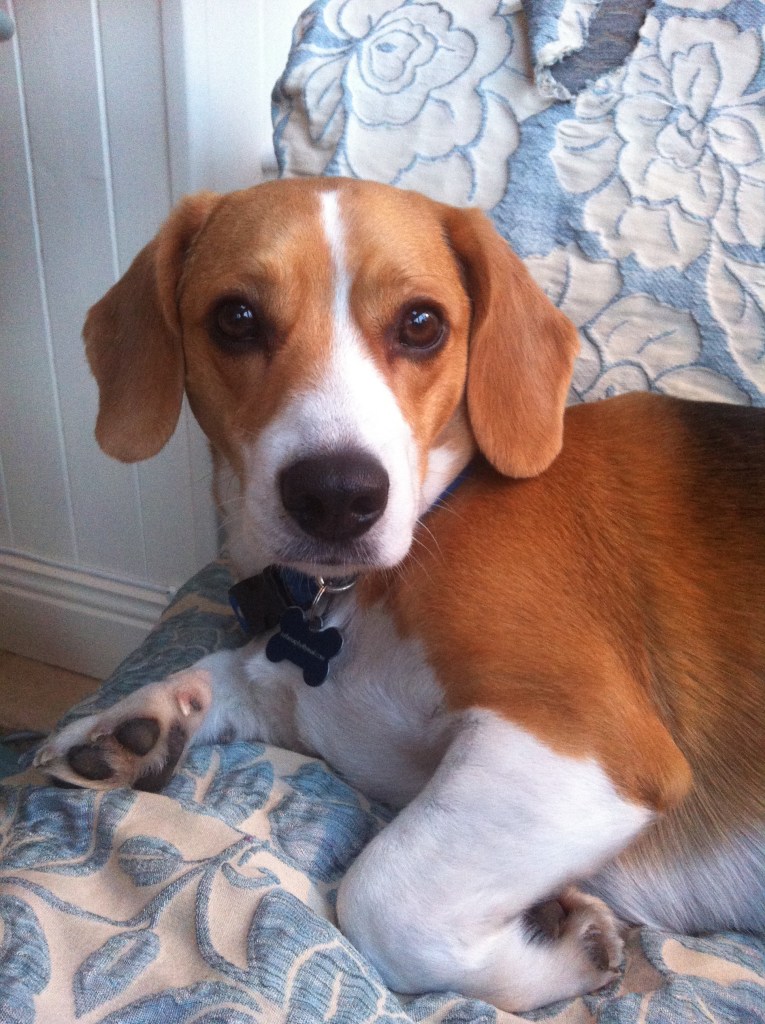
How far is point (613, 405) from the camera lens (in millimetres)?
1461

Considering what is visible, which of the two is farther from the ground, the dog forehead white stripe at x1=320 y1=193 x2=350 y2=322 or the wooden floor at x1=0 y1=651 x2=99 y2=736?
the dog forehead white stripe at x1=320 y1=193 x2=350 y2=322

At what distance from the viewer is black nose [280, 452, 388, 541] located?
1.03 meters

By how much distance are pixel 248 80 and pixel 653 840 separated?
2.25m

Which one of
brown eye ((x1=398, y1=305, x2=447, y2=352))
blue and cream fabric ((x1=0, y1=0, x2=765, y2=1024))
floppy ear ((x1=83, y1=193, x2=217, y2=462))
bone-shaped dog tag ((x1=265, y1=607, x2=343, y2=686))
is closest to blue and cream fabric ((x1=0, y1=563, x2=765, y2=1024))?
blue and cream fabric ((x1=0, y1=0, x2=765, y2=1024))

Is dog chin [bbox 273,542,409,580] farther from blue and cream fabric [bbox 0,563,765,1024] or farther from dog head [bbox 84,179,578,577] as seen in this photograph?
blue and cream fabric [bbox 0,563,765,1024]

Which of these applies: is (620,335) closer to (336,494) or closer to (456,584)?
(456,584)

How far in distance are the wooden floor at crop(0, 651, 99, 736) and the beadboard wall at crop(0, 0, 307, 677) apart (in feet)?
0.28

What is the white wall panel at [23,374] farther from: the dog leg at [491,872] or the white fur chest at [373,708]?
the dog leg at [491,872]

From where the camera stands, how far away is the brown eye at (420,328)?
4.19 feet

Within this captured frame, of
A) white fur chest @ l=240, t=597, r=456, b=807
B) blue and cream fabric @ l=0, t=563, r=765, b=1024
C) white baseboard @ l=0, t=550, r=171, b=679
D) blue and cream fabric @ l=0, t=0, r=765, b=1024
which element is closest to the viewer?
blue and cream fabric @ l=0, t=563, r=765, b=1024

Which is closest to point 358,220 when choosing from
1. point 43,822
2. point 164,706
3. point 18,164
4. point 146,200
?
point 164,706

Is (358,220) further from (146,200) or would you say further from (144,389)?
(146,200)

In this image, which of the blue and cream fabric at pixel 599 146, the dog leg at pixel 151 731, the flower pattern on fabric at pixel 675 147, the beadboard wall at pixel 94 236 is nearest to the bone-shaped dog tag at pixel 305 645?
the dog leg at pixel 151 731

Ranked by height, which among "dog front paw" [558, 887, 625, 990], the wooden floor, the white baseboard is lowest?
the wooden floor
